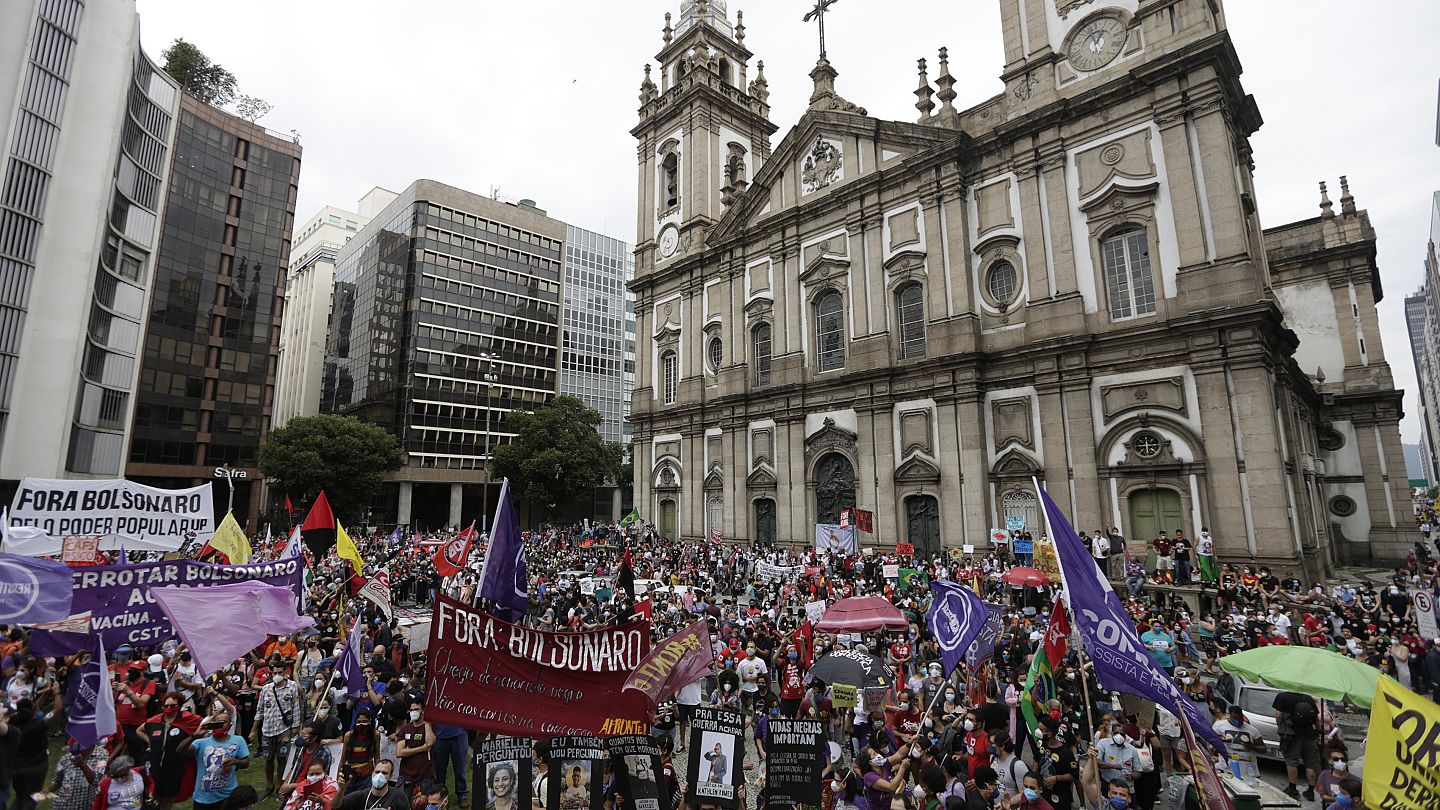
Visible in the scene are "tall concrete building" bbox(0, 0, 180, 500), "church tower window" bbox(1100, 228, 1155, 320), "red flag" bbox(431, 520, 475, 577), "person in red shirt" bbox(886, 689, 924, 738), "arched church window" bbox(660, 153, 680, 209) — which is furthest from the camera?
"arched church window" bbox(660, 153, 680, 209)

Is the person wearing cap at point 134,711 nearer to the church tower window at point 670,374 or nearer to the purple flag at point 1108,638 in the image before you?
the purple flag at point 1108,638

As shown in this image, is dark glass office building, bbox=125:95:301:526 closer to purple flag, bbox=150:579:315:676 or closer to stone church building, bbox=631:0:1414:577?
stone church building, bbox=631:0:1414:577

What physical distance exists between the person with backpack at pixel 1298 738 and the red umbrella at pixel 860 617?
5394mm

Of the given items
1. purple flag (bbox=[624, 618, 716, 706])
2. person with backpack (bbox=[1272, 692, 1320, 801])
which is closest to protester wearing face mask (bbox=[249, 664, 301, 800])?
purple flag (bbox=[624, 618, 716, 706])

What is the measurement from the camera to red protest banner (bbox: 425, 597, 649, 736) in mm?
6957

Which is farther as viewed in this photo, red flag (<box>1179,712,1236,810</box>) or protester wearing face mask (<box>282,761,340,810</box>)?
protester wearing face mask (<box>282,761,340,810</box>)

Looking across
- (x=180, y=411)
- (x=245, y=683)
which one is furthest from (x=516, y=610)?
(x=180, y=411)

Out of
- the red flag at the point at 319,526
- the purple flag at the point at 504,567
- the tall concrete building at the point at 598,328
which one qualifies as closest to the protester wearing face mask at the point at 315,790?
the purple flag at the point at 504,567

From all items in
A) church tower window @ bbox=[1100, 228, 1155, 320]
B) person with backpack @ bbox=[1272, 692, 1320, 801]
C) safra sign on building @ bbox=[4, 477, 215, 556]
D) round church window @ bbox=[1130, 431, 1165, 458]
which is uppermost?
church tower window @ bbox=[1100, 228, 1155, 320]

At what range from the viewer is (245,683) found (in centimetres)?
1130

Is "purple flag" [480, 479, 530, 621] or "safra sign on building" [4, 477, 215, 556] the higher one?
"safra sign on building" [4, 477, 215, 556]

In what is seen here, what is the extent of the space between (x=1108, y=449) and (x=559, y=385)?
5492 cm

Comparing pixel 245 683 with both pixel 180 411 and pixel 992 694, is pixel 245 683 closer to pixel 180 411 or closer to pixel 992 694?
pixel 992 694

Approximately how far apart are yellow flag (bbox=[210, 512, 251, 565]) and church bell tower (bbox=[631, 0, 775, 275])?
2953 centimetres
